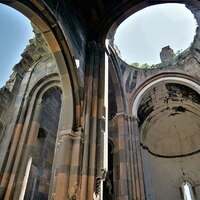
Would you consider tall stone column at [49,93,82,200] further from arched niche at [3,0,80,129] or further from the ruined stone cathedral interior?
arched niche at [3,0,80,129]

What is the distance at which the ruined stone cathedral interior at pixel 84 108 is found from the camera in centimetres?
379

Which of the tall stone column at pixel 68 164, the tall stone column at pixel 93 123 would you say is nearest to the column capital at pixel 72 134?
the tall stone column at pixel 68 164

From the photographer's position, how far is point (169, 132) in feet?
44.3

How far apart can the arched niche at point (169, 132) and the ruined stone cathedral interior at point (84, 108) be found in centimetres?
6

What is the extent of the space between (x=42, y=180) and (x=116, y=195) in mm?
2840

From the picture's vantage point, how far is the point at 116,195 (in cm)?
784

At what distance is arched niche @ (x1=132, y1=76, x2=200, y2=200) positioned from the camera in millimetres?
10977

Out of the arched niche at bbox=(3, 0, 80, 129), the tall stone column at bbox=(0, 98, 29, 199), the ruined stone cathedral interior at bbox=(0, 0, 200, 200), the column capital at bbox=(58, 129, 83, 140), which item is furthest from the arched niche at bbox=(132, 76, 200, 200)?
the column capital at bbox=(58, 129, 83, 140)

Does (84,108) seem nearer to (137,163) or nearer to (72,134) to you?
(72,134)

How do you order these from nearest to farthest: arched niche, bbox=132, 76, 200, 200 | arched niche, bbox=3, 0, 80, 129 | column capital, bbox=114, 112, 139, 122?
→ arched niche, bbox=3, 0, 80, 129
column capital, bbox=114, 112, 139, 122
arched niche, bbox=132, 76, 200, 200

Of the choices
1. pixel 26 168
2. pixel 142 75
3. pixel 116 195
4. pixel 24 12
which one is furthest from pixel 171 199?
pixel 24 12

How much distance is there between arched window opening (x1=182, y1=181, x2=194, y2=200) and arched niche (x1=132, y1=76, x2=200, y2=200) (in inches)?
9.8

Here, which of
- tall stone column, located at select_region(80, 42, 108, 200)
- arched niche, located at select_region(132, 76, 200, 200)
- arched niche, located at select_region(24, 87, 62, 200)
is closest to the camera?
tall stone column, located at select_region(80, 42, 108, 200)

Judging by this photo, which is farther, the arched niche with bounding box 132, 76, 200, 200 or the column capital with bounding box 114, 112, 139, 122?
the arched niche with bounding box 132, 76, 200, 200
